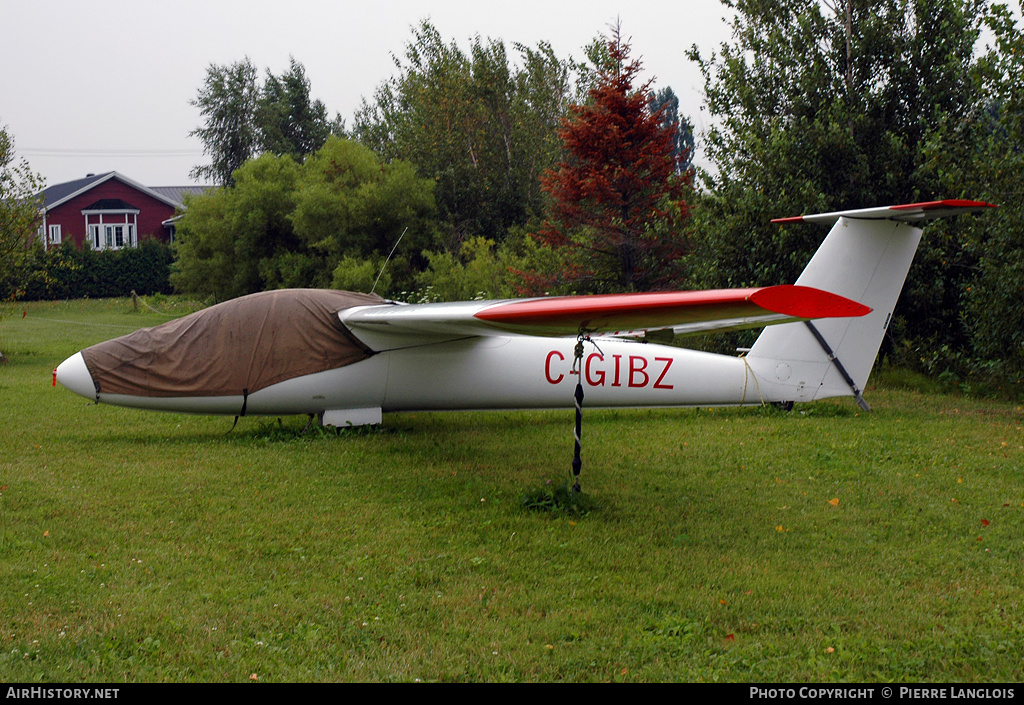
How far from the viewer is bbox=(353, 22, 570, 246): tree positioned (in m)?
28.9

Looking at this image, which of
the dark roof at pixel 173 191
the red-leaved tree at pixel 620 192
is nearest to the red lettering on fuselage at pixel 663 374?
the red-leaved tree at pixel 620 192

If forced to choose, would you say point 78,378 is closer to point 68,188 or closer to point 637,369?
point 637,369

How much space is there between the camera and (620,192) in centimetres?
1794

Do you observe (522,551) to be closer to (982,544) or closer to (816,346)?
(982,544)

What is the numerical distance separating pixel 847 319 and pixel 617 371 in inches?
111

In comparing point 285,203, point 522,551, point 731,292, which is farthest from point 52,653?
point 285,203

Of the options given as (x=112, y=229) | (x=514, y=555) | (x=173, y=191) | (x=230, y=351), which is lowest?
Answer: (x=514, y=555)

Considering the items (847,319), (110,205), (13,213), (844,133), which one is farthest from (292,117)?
(847,319)

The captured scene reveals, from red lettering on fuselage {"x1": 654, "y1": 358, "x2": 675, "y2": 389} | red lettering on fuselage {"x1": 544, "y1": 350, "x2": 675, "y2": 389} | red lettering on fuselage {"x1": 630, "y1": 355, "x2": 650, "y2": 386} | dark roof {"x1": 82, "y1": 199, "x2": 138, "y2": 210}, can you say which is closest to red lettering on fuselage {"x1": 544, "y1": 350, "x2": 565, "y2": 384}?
red lettering on fuselage {"x1": 544, "y1": 350, "x2": 675, "y2": 389}

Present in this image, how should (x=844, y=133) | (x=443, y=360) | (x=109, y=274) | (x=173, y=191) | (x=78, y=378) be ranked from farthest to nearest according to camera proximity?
(x=173, y=191) → (x=109, y=274) → (x=844, y=133) → (x=443, y=360) → (x=78, y=378)

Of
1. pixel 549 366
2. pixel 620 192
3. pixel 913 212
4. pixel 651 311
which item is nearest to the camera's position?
pixel 651 311

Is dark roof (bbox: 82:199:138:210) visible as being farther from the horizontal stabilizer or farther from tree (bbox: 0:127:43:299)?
the horizontal stabilizer

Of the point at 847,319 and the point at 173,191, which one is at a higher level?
the point at 173,191

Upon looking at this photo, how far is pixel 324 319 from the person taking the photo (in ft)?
31.6
